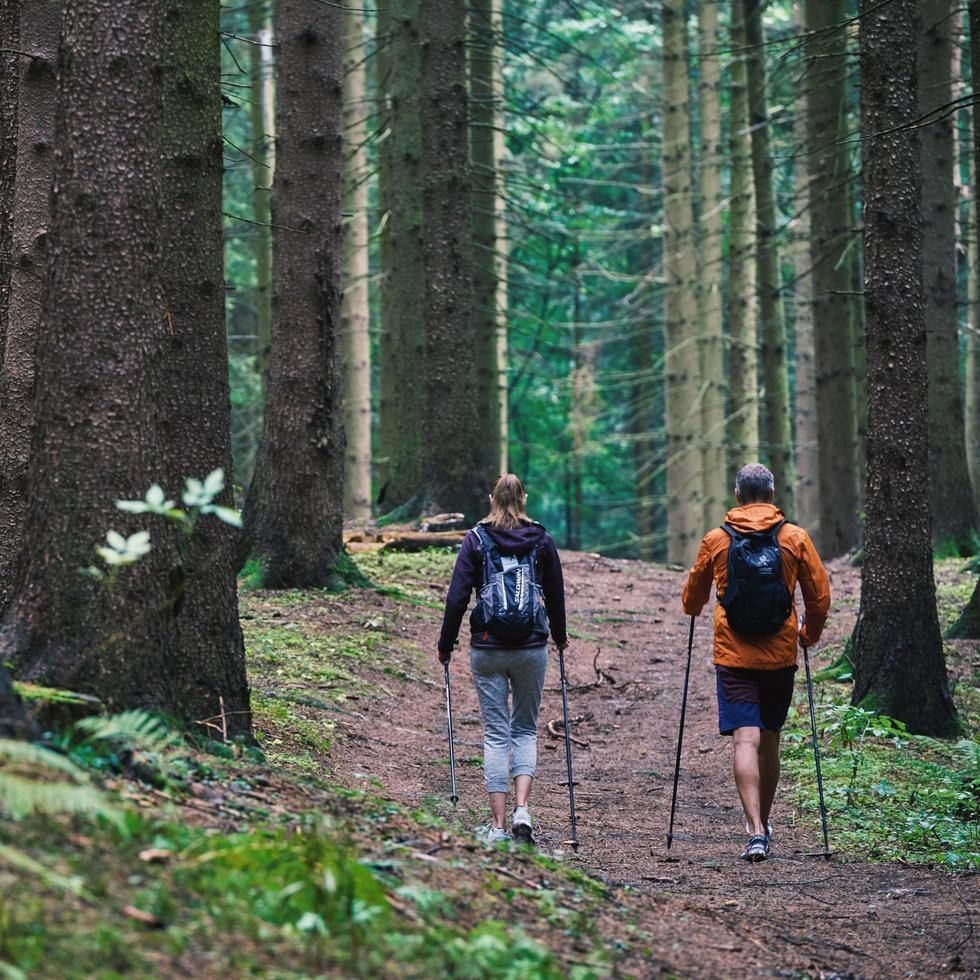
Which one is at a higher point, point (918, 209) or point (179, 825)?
point (918, 209)

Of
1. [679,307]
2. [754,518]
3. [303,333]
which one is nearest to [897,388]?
[754,518]

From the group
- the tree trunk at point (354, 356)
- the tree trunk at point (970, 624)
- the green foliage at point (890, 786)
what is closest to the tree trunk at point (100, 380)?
the green foliage at point (890, 786)

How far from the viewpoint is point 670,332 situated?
2442 centimetres

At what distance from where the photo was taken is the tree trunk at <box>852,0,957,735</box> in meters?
9.88

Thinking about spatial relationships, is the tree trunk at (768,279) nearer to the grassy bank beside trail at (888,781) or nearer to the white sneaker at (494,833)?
the grassy bank beside trail at (888,781)

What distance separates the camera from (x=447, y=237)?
16469 mm

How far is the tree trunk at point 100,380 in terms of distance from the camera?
5742mm

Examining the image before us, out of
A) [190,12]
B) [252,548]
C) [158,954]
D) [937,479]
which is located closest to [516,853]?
[158,954]

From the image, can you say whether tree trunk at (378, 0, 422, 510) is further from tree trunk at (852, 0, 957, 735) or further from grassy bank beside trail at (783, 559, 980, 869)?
tree trunk at (852, 0, 957, 735)

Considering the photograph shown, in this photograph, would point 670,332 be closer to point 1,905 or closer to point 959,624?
point 959,624

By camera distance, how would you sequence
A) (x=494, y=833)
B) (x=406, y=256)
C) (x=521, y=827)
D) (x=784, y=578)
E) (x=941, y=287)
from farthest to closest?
(x=406, y=256)
(x=941, y=287)
(x=784, y=578)
(x=521, y=827)
(x=494, y=833)

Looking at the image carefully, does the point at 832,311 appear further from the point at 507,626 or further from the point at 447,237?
the point at 507,626

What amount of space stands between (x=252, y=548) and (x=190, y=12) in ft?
19.5

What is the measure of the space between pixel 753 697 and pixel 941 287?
10758 millimetres
